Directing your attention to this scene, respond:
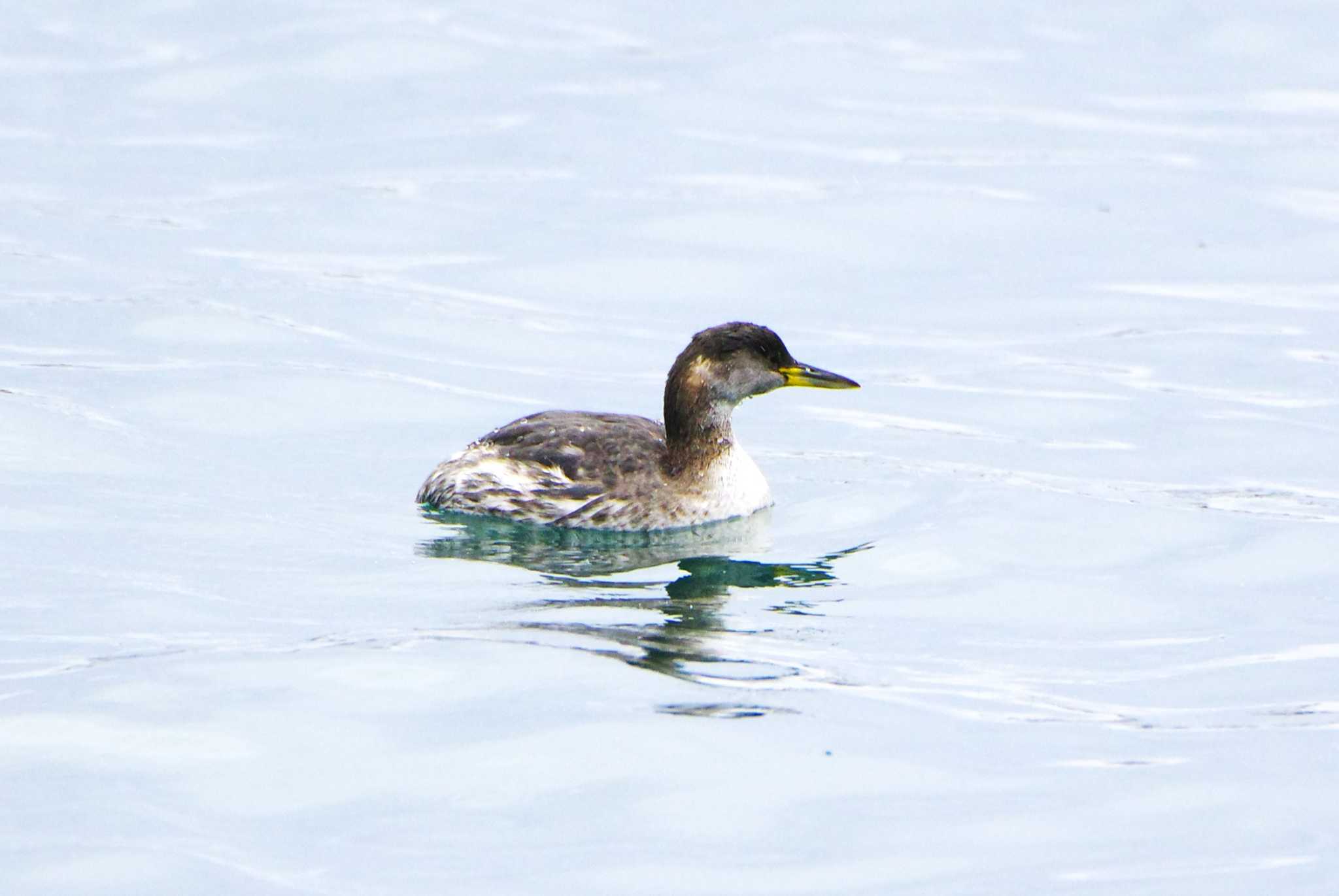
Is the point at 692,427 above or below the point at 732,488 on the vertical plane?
above

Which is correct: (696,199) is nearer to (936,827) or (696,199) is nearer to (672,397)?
(672,397)

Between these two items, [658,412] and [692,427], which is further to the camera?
[658,412]

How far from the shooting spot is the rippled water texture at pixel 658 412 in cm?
912

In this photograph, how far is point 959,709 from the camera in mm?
10203

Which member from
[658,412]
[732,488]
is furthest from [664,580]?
[658,412]

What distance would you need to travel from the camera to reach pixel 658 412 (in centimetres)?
1686

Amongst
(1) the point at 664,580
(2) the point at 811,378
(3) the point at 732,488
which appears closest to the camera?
(1) the point at 664,580

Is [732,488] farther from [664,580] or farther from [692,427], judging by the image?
[664,580]

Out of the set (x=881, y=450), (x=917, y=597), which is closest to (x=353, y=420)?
(x=881, y=450)

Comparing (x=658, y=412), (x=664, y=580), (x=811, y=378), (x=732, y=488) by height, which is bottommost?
(x=664, y=580)

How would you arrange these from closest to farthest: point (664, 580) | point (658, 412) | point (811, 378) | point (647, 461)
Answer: point (664, 580), point (647, 461), point (811, 378), point (658, 412)

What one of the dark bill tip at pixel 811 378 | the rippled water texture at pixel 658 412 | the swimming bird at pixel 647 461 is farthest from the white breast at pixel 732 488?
the dark bill tip at pixel 811 378

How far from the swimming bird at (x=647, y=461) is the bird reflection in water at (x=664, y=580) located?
0.35ft

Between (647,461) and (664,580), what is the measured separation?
156cm
